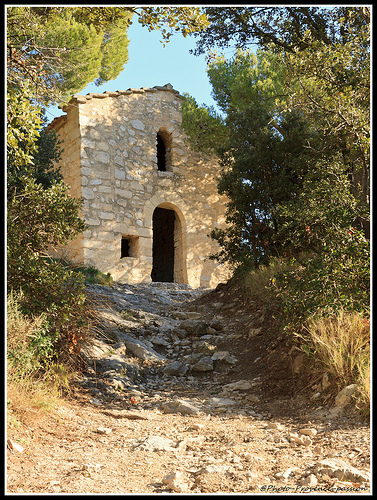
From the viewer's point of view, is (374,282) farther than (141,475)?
Yes

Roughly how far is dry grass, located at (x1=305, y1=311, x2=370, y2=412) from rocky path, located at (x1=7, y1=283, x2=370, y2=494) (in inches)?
13.7

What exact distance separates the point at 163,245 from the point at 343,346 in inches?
525

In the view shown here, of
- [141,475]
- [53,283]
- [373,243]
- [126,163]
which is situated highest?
[126,163]

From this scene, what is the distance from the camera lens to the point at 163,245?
17719 millimetres

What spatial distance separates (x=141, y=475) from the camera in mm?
3371

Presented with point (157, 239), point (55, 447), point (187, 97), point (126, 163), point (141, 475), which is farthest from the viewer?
point (157, 239)

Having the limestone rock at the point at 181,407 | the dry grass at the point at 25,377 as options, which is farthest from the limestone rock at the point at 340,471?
the dry grass at the point at 25,377

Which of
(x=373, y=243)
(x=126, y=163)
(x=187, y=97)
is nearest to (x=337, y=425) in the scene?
(x=373, y=243)

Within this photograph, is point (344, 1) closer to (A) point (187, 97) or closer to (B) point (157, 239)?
(A) point (187, 97)

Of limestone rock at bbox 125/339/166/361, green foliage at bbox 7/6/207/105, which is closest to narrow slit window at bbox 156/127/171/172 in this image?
green foliage at bbox 7/6/207/105

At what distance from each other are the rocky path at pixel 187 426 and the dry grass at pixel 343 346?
35 centimetres

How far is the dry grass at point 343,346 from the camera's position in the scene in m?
4.50

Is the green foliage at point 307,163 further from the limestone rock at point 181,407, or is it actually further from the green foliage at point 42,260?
the green foliage at point 42,260

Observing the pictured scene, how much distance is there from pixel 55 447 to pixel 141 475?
0.89m
